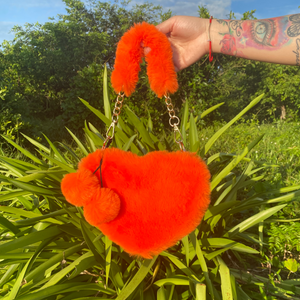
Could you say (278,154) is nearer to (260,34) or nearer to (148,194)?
(260,34)

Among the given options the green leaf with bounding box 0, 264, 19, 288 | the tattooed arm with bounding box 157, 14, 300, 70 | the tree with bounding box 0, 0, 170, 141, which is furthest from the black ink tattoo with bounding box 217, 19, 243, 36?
the tree with bounding box 0, 0, 170, 141

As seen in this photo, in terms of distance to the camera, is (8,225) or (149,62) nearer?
→ (149,62)

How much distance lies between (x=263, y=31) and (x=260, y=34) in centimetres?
3

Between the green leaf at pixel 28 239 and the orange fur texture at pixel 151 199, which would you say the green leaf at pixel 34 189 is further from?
the orange fur texture at pixel 151 199

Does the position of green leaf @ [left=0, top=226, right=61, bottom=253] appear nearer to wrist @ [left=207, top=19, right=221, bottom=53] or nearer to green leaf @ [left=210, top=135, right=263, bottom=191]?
green leaf @ [left=210, top=135, right=263, bottom=191]

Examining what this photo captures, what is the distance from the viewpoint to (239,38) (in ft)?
4.98

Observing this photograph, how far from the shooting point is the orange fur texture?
2.65 ft

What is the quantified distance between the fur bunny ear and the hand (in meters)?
0.47

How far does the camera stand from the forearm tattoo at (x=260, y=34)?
1415 mm

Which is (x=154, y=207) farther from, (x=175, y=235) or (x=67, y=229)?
(x=67, y=229)

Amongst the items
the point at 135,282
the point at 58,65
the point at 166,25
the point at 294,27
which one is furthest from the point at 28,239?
the point at 58,65

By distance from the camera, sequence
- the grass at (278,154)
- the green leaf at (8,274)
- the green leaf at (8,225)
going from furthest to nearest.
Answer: the grass at (278,154) < the green leaf at (8,274) < the green leaf at (8,225)

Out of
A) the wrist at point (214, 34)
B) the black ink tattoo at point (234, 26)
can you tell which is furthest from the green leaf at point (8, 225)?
the black ink tattoo at point (234, 26)

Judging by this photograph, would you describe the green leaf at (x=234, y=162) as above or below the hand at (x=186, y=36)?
below
